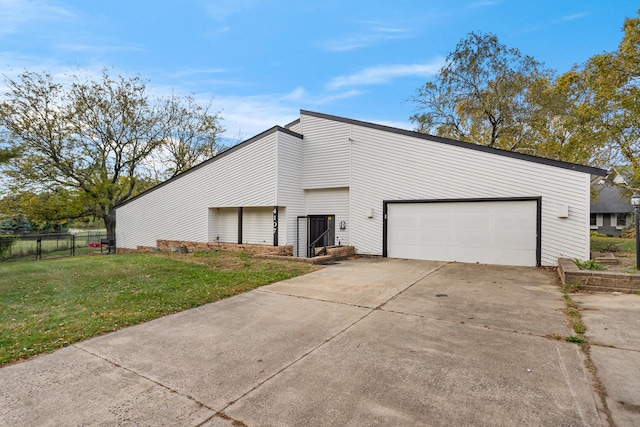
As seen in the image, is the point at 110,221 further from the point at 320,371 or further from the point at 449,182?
the point at 320,371

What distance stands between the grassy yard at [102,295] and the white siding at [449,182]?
167 inches

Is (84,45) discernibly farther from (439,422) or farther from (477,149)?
(439,422)

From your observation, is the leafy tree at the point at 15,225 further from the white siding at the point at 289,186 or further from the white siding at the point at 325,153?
the white siding at the point at 325,153

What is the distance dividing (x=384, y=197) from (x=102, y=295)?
914 cm

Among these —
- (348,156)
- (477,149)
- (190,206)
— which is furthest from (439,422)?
(190,206)

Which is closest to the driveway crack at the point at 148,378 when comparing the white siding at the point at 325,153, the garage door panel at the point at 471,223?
the garage door panel at the point at 471,223

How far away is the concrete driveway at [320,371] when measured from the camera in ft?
7.50

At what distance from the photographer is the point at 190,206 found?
15.4 m

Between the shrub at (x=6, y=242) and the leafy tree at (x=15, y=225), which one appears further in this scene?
the leafy tree at (x=15, y=225)

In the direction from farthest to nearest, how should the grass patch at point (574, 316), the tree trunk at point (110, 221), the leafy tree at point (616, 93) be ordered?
the tree trunk at point (110, 221) → the leafy tree at point (616, 93) → the grass patch at point (574, 316)

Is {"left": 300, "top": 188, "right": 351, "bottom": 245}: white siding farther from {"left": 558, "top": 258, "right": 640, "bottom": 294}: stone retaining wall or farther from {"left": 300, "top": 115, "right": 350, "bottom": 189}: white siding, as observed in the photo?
{"left": 558, "top": 258, "right": 640, "bottom": 294}: stone retaining wall

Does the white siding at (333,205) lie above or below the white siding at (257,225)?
above

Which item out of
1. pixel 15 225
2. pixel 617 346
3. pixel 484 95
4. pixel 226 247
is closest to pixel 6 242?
pixel 226 247

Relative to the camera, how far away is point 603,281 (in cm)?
605
